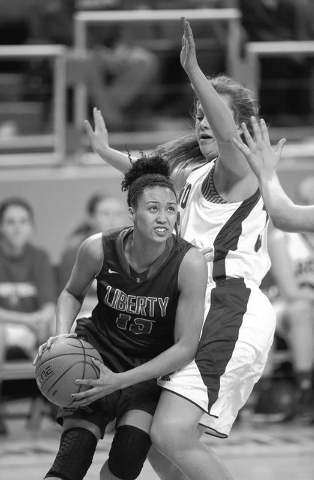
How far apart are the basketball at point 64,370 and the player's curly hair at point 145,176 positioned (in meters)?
0.64

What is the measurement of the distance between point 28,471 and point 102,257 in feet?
7.65

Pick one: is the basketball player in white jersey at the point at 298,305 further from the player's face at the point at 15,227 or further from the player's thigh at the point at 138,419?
the player's thigh at the point at 138,419

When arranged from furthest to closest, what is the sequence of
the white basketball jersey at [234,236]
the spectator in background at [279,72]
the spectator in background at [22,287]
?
1. the spectator in background at [279,72]
2. the spectator in background at [22,287]
3. the white basketball jersey at [234,236]

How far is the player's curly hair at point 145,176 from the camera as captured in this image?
13.8ft

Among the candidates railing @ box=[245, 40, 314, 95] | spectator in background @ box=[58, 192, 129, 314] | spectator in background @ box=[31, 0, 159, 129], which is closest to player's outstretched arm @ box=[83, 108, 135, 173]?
spectator in background @ box=[58, 192, 129, 314]

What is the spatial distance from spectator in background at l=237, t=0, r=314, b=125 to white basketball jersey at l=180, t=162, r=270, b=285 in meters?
3.71

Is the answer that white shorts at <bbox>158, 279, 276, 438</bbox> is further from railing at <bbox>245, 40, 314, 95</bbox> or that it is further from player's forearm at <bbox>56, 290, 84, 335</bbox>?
railing at <bbox>245, 40, 314, 95</bbox>

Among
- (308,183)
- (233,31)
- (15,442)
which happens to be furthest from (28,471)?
(233,31)

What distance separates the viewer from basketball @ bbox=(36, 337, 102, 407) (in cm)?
404

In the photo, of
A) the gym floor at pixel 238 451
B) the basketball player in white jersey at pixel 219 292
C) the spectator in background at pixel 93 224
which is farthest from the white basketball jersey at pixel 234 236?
the spectator in background at pixel 93 224

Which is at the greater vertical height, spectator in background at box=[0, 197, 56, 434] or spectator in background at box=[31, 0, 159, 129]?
spectator in background at box=[31, 0, 159, 129]

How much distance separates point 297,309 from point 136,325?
3401 mm

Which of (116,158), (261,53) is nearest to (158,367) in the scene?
(116,158)

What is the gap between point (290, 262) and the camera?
756 centimetres
